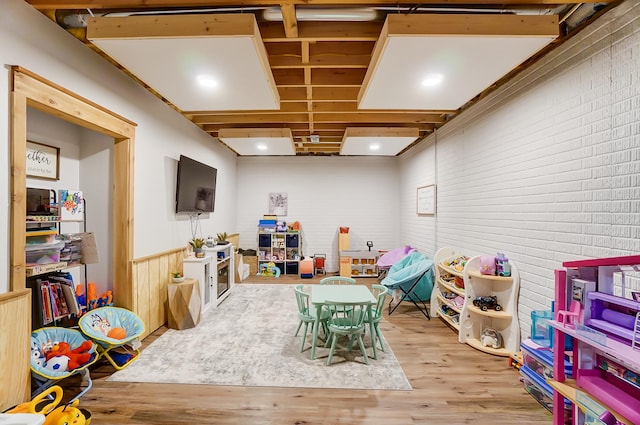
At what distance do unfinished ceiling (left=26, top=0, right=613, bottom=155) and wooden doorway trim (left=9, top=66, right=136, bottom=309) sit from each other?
50 centimetres

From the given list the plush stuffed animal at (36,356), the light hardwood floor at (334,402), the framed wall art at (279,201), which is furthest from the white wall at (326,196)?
the plush stuffed animal at (36,356)

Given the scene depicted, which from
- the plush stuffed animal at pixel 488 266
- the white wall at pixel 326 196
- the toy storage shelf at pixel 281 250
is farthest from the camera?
the white wall at pixel 326 196

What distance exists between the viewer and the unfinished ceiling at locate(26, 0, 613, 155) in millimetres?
2051

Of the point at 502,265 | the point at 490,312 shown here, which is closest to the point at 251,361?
the point at 490,312

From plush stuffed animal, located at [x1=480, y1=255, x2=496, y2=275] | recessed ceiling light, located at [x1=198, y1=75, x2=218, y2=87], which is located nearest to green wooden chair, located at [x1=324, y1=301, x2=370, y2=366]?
plush stuffed animal, located at [x1=480, y1=255, x2=496, y2=275]

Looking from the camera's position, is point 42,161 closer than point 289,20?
No

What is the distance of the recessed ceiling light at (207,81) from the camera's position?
9.05 feet

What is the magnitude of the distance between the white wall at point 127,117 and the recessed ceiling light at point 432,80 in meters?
3.11

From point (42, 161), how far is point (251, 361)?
2731mm

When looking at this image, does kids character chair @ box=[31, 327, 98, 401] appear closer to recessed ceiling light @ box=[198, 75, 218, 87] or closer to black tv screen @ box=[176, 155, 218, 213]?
black tv screen @ box=[176, 155, 218, 213]

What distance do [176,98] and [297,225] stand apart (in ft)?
13.9

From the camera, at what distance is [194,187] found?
446cm

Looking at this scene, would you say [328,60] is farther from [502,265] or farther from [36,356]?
[36,356]

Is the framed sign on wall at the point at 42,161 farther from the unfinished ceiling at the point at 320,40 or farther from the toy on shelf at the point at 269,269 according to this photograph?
the toy on shelf at the point at 269,269
